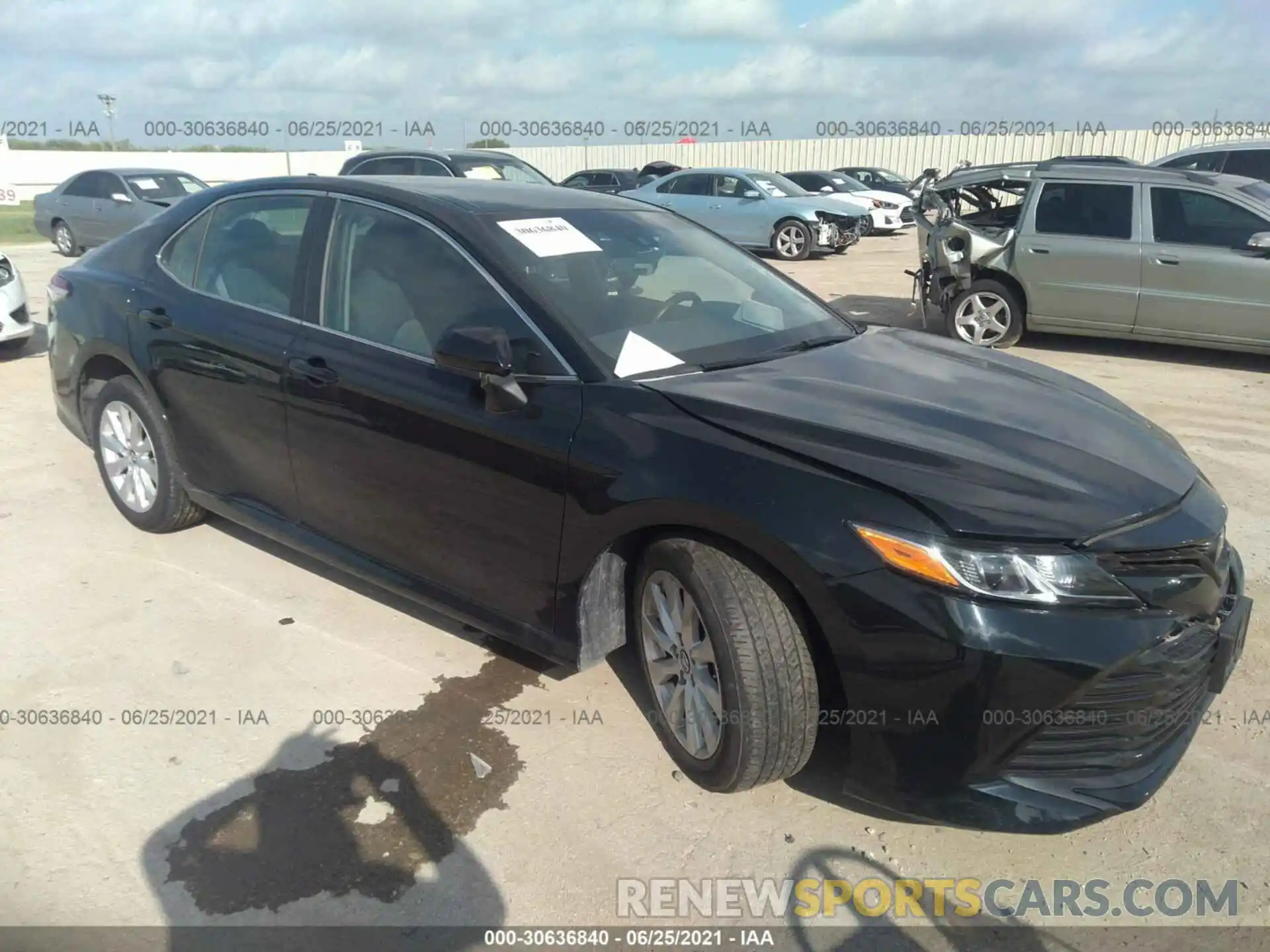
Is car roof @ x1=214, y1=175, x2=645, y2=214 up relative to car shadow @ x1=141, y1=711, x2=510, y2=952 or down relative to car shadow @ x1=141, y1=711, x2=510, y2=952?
up

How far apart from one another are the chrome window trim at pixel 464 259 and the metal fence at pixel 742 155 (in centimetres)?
2643

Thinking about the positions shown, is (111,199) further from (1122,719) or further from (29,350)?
(1122,719)

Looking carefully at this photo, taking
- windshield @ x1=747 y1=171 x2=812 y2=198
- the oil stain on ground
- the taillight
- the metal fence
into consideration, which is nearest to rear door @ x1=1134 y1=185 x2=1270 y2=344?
the oil stain on ground

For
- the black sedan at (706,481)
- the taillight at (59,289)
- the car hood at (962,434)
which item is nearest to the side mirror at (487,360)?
the black sedan at (706,481)

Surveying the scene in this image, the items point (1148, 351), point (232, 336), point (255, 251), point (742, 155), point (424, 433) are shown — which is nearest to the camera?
point (424, 433)

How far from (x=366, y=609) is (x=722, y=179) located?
14.9m

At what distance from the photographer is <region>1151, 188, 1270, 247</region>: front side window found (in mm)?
7879

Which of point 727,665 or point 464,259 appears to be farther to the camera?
point 464,259

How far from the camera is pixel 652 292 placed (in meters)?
3.32

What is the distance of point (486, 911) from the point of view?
2369 millimetres

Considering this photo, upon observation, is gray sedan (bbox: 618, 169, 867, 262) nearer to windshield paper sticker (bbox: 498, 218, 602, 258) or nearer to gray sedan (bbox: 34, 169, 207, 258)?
gray sedan (bbox: 34, 169, 207, 258)

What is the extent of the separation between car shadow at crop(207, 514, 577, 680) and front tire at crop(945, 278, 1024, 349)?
21.9 feet

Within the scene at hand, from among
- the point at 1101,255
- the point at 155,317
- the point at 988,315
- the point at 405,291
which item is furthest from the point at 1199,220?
the point at 155,317

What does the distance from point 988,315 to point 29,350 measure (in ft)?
29.5
